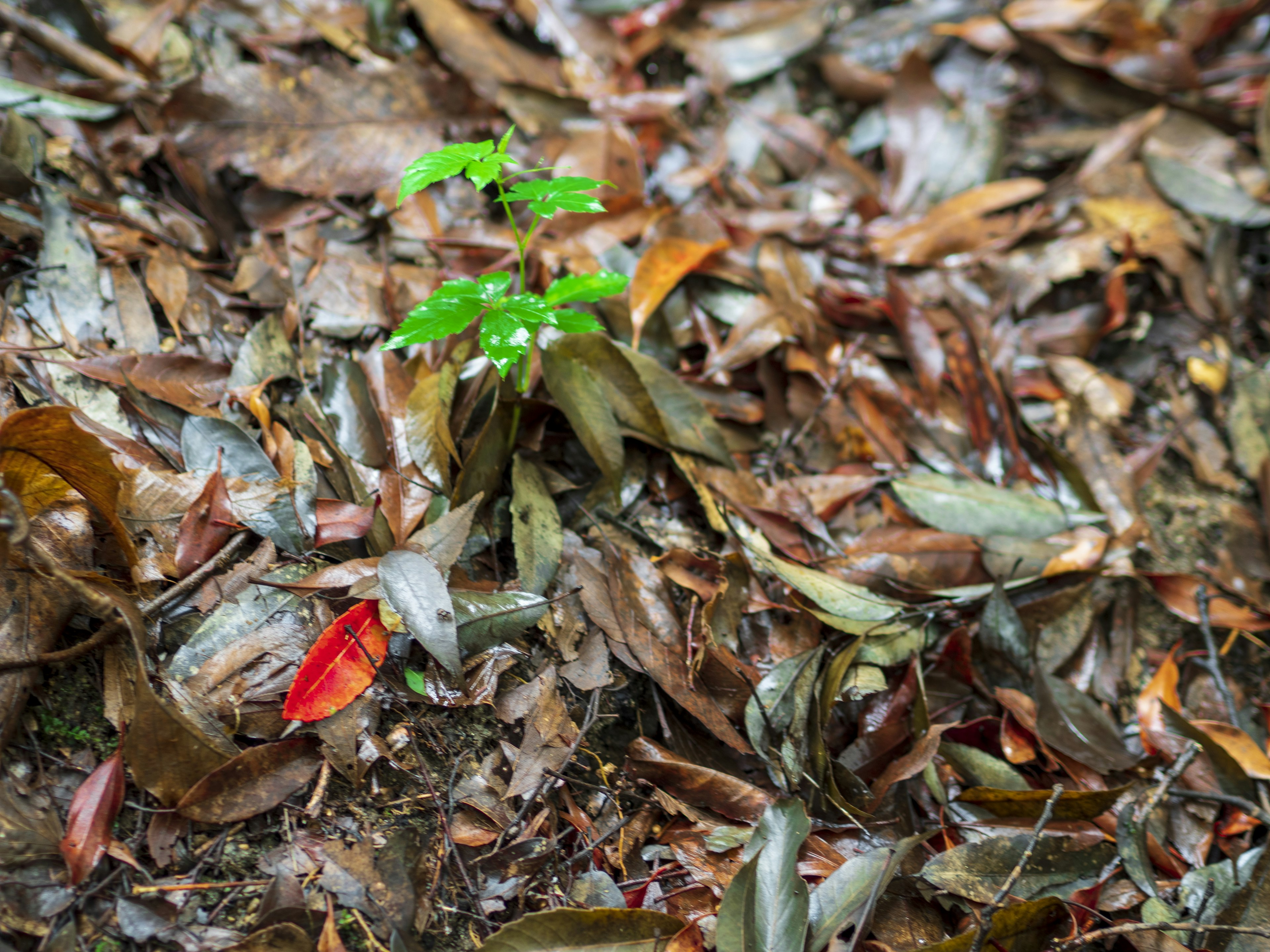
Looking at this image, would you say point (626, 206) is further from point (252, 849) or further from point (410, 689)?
point (252, 849)

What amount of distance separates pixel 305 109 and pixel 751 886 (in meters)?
2.03

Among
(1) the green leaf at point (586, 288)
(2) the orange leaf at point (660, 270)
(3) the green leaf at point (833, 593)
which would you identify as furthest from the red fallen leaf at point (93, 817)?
(2) the orange leaf at point (660, 270)

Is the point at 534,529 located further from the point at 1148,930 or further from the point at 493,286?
the point at 1148,930

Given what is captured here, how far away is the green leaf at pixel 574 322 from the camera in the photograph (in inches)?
52.4

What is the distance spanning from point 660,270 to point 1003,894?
4.74 feet

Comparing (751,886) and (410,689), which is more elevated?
(410,689)

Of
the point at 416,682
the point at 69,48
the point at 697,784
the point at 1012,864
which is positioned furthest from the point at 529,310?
the point at 69,48

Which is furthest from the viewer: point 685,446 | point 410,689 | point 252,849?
point 685,446

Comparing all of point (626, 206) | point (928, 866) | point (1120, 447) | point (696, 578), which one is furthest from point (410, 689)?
point (1120, 447)

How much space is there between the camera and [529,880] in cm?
123

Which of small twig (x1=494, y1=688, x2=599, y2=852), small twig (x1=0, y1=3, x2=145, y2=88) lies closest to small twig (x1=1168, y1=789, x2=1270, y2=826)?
small twig (x1=494, y1=688, x2=599, y2=852)

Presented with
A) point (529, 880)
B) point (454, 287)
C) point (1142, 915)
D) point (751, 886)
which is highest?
point (454, 287)

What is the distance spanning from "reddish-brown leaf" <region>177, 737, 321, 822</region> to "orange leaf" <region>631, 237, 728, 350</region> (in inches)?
43.3

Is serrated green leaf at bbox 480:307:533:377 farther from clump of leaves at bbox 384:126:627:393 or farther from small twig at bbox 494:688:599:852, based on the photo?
small twig at bbox 494:688:599:852
